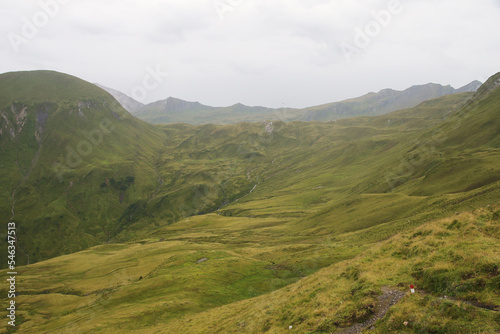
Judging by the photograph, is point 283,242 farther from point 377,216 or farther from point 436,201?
point 436,201

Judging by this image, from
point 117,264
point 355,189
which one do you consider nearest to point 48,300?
point 117,264

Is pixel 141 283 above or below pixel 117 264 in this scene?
above

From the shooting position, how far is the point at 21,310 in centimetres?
8962

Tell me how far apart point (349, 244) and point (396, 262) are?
147 feet

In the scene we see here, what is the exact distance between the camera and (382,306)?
2211 centimetres

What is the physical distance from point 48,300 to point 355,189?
17044 cm

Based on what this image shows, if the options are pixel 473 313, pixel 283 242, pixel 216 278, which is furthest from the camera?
pixel 283 242

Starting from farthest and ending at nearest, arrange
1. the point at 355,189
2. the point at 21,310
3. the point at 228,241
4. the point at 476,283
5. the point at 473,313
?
the point at 355,189 < the point at 228,241 < the point at 21,310 < the point at 476,283 < the point at 473,313

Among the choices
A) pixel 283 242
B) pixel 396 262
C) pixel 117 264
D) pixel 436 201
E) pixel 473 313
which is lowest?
pixel 117 264

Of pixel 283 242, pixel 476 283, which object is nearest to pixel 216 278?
pixel 283 242

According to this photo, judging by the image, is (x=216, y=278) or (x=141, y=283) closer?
(x=216, y=278)

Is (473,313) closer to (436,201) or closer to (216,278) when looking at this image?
(216,278)

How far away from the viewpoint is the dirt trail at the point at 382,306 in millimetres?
20906

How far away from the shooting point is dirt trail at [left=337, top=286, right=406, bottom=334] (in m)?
20.9
